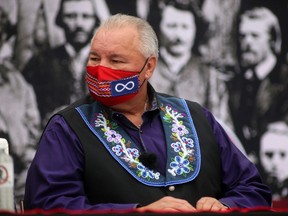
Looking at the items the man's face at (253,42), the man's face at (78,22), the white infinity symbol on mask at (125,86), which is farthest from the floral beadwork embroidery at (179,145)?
the man's face at (253,42)

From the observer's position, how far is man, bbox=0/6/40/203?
5.23m

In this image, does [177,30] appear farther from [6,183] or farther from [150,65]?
[6,183]

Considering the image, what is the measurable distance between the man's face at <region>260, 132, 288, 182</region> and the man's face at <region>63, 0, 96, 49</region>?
51.1 inches

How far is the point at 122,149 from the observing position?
4.18 m

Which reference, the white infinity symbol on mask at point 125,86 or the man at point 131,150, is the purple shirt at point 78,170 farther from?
the white infinity symbol on mask at point 125,86

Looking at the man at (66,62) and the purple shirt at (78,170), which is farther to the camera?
the man at (66,62)

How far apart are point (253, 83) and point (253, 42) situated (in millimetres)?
259

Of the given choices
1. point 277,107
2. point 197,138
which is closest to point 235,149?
point 197,138

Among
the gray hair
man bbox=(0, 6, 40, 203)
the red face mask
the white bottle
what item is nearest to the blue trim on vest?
the red face mask

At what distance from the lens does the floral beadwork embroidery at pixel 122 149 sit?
4125 mm

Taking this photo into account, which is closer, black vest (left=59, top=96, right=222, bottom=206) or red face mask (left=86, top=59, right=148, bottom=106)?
black vest (left=59, top=96, right=222, bottom=206)

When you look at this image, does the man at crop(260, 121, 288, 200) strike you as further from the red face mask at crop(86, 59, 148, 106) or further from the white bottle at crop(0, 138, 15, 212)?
the white bottle at crop(0, 138, 15, 212)

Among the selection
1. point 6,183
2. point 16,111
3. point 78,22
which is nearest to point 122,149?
point 6,183

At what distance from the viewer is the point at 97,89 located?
4172 millimetres
